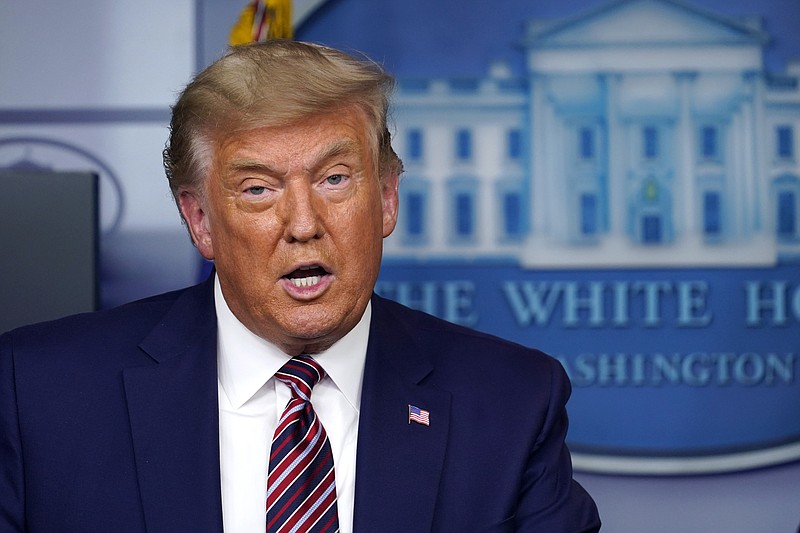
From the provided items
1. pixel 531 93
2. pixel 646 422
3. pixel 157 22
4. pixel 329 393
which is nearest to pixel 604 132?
pixel 531 93

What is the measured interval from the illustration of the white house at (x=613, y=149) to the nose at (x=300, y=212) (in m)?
1.33

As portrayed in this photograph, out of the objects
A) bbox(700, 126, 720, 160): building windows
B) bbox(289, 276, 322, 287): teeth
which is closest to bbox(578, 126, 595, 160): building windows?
bbox(700, 126, 720, 160): building windows

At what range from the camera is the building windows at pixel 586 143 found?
2791mm

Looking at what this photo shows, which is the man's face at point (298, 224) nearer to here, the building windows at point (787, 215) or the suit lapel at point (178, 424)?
the suit lapel at point (178, 424)

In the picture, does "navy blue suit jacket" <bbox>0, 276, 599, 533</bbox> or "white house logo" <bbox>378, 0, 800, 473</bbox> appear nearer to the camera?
"navy blue suit jacket" <bbox>0, 276, 599, 533</bbox>

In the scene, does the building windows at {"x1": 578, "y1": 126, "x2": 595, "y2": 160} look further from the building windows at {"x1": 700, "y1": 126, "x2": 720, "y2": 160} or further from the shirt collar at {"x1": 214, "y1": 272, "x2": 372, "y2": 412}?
the shirt collar at {"x1": 214, "y1": 272, "x2": 372, "y2": 412}

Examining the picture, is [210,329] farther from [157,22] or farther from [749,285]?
[749,285]

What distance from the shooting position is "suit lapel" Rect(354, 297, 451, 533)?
1.54 m

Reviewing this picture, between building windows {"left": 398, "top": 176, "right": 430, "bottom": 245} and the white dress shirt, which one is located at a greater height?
building windows {"left": 398, "top": 176, "right": 430, "bottom": 245}

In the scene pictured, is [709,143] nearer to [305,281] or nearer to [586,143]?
[586,143]

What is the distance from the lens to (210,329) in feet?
5.48

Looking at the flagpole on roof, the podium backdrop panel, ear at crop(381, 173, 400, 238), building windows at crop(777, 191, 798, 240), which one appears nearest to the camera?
ear at crop(381, 173, 400, 238)

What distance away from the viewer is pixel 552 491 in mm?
1654

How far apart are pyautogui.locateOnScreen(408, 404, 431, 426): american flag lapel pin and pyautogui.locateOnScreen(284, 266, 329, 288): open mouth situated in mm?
282
